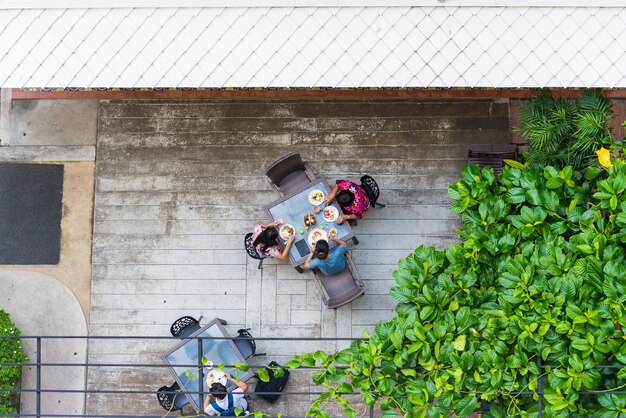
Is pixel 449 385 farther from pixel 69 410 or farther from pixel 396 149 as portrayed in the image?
pixel 69 410

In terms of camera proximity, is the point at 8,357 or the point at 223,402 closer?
the point at 223,402

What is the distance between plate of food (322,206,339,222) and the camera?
9.71m

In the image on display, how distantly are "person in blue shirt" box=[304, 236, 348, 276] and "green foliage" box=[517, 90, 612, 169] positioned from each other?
9.04 ft

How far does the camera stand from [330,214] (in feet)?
31.9

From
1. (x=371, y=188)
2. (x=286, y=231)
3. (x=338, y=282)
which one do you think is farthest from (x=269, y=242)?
(x=371, y=188)

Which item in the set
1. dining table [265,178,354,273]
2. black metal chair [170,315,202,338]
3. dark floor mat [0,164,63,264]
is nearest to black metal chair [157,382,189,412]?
black metal chair [170,315,202,338]

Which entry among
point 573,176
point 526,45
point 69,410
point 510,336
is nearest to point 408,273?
point 510,336

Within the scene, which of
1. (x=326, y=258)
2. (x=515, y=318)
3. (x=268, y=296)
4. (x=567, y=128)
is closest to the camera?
(x=515, y=318)

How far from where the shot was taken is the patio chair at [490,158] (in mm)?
9969

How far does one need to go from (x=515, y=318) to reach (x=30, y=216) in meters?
7.42

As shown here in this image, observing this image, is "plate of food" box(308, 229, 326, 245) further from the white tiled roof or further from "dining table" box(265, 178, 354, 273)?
the white tiled roof

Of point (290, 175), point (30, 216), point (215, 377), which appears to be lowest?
point (215, 377)

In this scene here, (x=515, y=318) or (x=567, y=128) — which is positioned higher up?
(x=567, y=128)

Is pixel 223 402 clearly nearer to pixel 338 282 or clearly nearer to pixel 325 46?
pixel 338 282
